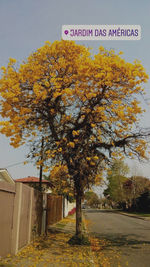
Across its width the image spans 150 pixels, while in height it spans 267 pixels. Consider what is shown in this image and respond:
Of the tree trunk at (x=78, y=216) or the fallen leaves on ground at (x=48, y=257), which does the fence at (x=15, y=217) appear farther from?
the tree trunk at (x=78, y=216)

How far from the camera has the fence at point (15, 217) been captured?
5892 mm

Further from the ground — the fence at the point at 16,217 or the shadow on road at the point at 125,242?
the fence at the point at 16,217

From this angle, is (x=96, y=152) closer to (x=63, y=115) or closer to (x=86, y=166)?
(x=86, y=166)

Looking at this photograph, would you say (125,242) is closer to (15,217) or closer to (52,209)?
(15,217)

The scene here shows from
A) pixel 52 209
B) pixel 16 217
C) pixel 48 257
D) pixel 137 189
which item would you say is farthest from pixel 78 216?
pixel 137 189

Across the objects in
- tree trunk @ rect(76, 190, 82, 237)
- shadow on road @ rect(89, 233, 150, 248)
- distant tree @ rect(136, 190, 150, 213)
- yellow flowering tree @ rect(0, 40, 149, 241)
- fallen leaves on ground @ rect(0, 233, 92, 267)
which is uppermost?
yellow flowering tree @ rect(0, 40, 149, 241)

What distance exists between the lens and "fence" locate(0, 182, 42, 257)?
589 cm

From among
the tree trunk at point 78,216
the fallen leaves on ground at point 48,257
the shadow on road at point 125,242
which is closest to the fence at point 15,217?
the fallen leaves on ground at point 48,257

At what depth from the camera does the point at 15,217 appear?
6746 mm

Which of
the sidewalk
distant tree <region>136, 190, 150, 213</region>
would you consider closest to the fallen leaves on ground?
the sidewalk

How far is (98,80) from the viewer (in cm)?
923

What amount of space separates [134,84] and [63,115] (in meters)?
3.26

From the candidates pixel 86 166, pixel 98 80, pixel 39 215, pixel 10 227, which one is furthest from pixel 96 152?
pixel 10 227

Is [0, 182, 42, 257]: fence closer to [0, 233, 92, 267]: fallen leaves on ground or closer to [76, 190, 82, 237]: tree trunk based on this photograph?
[0, 233, 92, 267]: fallen leaves on ground
